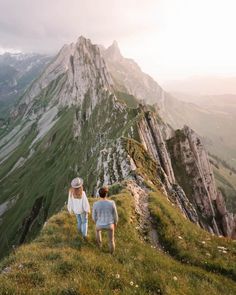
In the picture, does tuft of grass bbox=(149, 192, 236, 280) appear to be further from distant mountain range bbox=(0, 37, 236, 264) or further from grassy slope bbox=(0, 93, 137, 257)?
grassy slope bbox=(0, 93, 137, 257)

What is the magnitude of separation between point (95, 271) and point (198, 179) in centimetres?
8552

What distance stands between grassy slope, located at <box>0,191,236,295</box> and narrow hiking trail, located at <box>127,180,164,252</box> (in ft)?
7.50

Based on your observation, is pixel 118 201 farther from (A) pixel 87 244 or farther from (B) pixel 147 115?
(B) pixel 147 115

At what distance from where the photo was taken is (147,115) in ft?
311

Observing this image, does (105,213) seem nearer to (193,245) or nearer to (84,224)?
(84,224)

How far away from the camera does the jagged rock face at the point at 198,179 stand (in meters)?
89.3

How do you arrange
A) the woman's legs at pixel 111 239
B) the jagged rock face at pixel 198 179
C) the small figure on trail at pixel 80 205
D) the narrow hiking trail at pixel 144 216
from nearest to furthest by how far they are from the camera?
the woman's legs at pixel 111 239 → the small figure on trail at pixel 80 205 → the narrow hiking trail at pixel 144 216 → the jagged rock face at pixel 198 179

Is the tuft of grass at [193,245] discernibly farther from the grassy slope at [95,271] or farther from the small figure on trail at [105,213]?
the small figure on trail at [105,213]

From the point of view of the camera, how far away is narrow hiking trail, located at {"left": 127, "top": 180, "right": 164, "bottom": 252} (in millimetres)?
22525

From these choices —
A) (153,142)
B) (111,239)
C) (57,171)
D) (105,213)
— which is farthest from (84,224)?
(57,171)

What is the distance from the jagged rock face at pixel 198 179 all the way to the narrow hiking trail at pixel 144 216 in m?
54.3

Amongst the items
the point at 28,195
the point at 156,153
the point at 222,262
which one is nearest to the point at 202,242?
the point at 222,262

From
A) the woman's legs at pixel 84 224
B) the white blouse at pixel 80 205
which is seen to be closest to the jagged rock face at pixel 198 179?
the woman's legs at pixel 84 224

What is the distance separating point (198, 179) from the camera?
97062 millimetres
